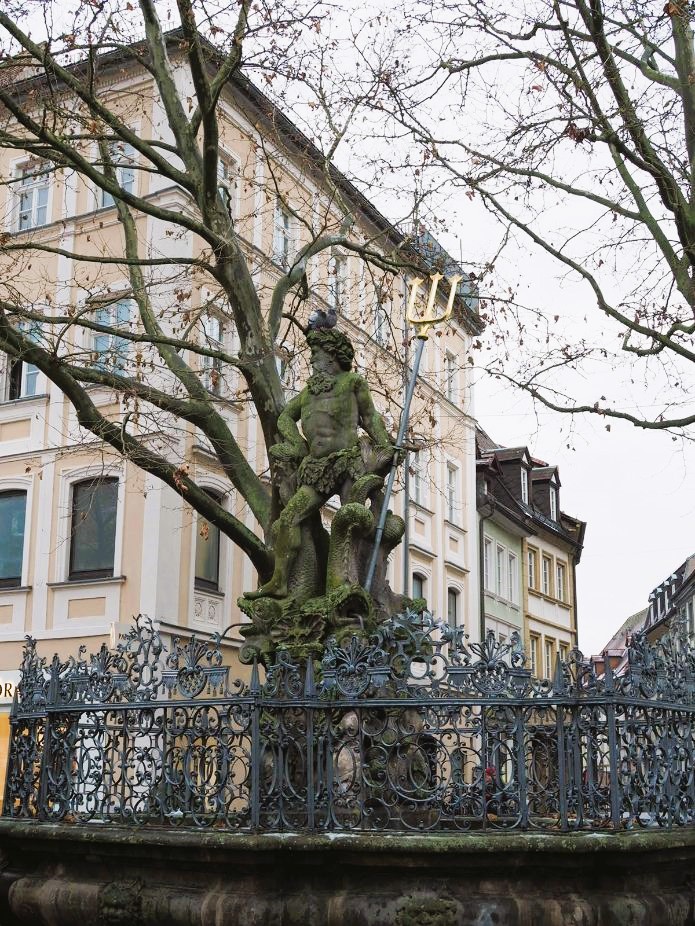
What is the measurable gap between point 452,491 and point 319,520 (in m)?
24.6

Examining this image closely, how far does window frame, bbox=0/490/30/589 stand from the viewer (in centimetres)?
2103

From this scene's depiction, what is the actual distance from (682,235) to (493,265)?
2.80 metres

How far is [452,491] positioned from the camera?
32.7 m

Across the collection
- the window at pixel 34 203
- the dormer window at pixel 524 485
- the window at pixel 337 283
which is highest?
the window at pixel 34 203

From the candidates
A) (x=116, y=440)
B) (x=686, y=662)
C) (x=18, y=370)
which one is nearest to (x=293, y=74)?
(x=116, y=440)

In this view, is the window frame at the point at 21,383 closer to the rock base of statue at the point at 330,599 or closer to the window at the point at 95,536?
the window at the point at 95,536

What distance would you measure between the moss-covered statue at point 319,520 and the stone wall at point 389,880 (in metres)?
1.76

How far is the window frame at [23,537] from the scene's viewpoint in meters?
21.0

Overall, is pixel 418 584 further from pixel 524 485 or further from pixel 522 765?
pixel 522 765

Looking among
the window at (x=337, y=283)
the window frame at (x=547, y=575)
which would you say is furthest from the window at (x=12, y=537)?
the window frame at (x=547, y=575)

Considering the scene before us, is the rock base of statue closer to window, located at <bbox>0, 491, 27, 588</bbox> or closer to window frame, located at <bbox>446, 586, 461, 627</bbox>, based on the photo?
window, located at <bbox>0, 491, 27, 588</bbox>

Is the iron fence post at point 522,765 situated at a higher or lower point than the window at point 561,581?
lower

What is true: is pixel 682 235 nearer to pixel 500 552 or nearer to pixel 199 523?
pixel 199 523

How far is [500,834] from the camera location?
5.79 m
